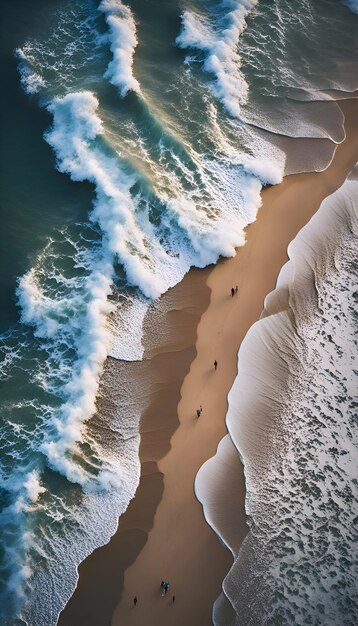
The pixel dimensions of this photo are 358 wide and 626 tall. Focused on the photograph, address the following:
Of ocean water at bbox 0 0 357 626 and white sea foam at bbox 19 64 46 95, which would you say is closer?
ocean water at bbox 0 0 357 626

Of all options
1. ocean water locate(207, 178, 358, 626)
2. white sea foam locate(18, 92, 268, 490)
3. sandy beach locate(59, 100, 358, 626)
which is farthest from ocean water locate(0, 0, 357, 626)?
ocean water locate(207, 178, 358, 626)

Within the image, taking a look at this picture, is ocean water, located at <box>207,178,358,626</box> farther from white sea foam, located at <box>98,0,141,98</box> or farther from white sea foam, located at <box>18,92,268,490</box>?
white sea foam, located at <box>98,0,141,98</box>

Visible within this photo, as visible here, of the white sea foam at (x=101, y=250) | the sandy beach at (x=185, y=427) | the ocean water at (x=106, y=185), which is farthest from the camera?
the white sea foam at (x=101, y=250)

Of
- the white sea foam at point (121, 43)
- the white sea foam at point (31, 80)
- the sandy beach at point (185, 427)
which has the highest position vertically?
the white sea foam at point (121, 43)

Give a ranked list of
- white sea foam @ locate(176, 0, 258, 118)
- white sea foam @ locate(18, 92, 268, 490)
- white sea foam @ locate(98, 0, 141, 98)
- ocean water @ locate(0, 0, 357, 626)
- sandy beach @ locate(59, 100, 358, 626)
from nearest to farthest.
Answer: sandy beach @ locate(59, 100, 358, 626) → ocean water @ locate(0, 0, 357, 626) → white sea foam @ locate(18, 92, 268, 490) → white sea foam @ locate(98, 0, 141, 98) → white sea foam @ locate(176, 0, 258, 118)

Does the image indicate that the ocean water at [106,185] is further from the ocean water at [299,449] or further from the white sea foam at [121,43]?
the ocean water at [299,449]

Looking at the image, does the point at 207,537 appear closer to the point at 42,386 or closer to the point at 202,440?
the point at 202,440

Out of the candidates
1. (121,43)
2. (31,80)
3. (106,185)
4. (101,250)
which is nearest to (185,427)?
(101,250)

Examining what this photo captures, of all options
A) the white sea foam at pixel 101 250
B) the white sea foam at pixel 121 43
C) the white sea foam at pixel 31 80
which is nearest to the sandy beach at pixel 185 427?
the white sea foam at pixel 101 250

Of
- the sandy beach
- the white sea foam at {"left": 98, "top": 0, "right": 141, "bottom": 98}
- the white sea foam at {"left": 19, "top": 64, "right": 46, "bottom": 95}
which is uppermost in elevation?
the white sea foam at {"left": 98, "top": 0, "right": 141, "bottom": 98}
